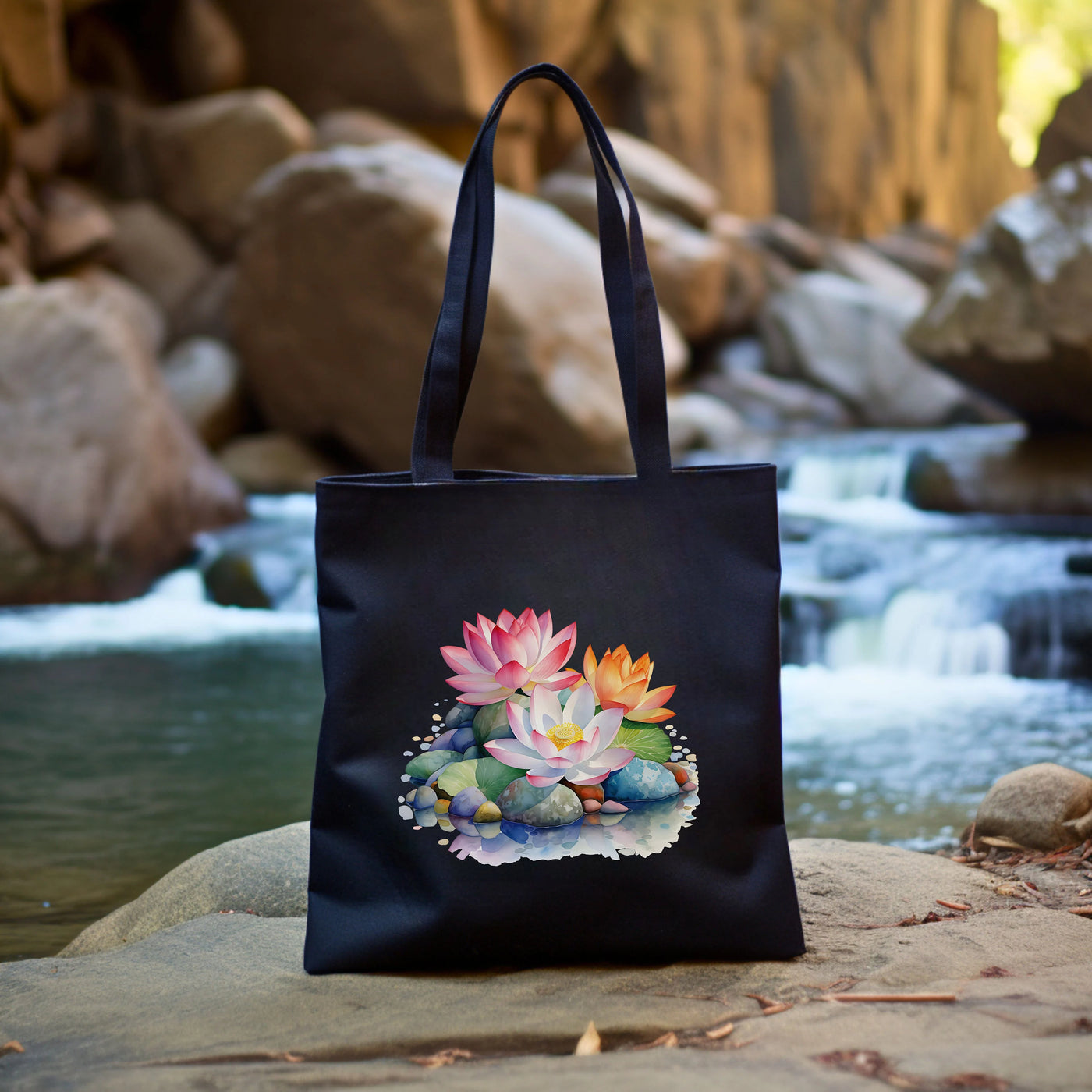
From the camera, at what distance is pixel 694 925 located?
1.40 metres

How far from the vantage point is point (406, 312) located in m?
7.25

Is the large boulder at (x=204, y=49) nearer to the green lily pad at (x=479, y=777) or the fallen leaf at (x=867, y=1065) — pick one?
the green lily pad at (x=479, y=777)

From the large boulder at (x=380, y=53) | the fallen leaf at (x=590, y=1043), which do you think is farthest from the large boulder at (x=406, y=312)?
the fallen leaf at (x=590, y=1043)

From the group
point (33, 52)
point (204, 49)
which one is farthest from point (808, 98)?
point (33, 52)

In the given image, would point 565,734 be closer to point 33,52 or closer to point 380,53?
point 33,52

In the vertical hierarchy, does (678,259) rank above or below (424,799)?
above

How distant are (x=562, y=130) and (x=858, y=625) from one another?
9.69m

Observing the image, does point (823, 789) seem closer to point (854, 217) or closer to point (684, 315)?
point (684, 315)

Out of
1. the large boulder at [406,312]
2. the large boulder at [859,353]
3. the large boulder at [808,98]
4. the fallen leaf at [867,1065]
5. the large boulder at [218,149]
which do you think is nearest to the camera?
the fallen leaf at [867,1065]

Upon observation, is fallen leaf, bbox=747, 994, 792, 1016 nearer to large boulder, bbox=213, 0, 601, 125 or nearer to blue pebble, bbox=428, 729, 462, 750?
blue pebble, bbox=428, 729, 462, 750

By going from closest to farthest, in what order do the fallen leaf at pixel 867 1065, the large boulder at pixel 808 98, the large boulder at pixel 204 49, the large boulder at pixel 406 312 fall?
the fallen leaf at pixel 867 1065 < the large boulder at pixel 406 312 < the large boulder at pixel 204 49 < the large boulder at pixel 808 98

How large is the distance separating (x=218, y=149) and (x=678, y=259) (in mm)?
4471

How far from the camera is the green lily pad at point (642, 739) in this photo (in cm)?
142

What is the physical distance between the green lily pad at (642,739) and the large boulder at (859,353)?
1003 cm
